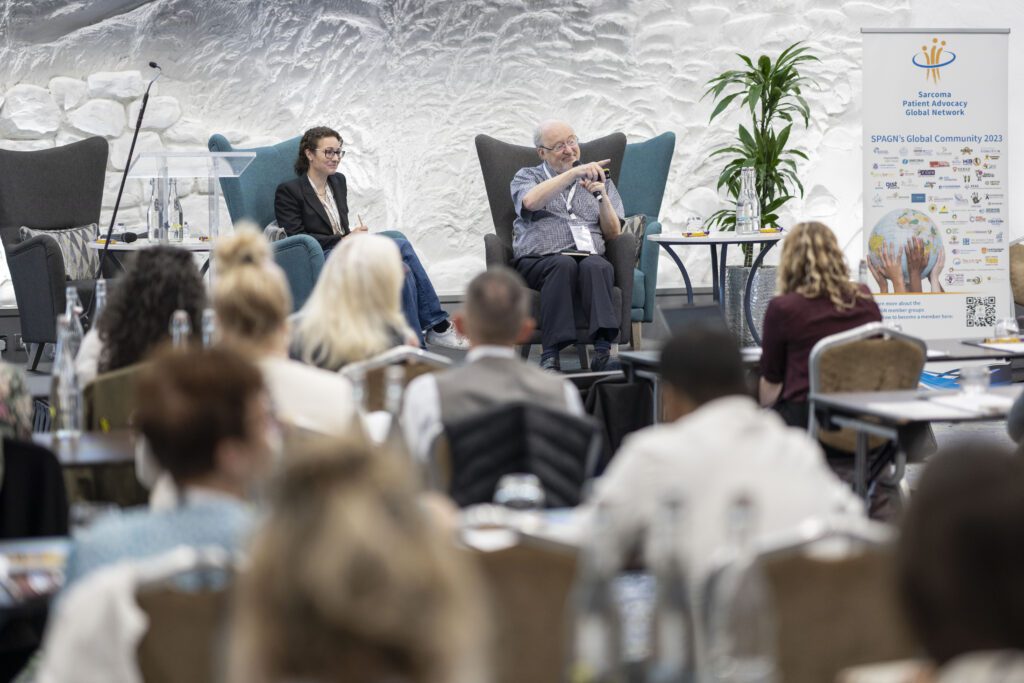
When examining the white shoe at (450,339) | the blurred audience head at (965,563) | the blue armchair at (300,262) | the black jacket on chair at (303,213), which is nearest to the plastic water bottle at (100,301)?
the blurred audience head at (965,563)

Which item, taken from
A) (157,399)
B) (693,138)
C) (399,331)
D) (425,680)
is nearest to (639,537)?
(157,399)

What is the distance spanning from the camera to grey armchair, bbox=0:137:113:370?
701 centimetres

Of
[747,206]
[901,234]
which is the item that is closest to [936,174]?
[901,234]

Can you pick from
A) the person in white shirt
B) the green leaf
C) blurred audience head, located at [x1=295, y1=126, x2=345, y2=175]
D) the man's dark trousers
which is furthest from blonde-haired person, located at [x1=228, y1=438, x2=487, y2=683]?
the green leaf

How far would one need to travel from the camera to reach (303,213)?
7043 mm

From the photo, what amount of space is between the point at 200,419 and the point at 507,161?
5.94 metres

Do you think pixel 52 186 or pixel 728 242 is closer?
pixel 728 242

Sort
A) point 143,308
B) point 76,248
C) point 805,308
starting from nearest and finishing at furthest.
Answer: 1. point 143,308
2. point 805,308
3. point 76,248

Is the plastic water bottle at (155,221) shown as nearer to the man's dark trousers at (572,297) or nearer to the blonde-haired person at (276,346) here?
the man's dark trousers at (572,297)

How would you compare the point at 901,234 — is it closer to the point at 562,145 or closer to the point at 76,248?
the point at 562,145

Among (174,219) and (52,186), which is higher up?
(52,186)

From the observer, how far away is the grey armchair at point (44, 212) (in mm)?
7012

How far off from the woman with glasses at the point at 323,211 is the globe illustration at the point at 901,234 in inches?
95.7

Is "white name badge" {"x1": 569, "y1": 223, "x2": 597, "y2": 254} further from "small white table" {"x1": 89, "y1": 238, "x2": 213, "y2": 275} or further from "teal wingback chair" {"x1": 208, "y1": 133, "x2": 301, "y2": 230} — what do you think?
"small white table" {"x1": 89, "y1": 238, "x2": 213, "y2": 275}
